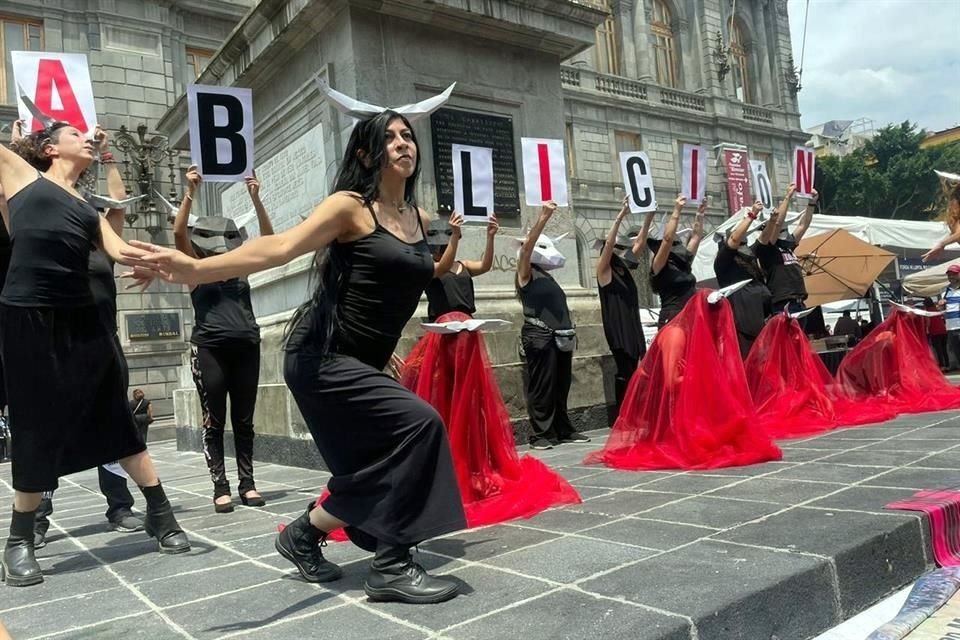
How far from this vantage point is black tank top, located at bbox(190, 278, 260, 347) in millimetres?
4934

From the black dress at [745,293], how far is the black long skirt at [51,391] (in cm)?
551

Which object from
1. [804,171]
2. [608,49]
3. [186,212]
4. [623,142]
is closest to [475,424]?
[186,212]

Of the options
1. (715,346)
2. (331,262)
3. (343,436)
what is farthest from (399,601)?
(715,346)

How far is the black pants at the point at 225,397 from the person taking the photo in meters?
4.98

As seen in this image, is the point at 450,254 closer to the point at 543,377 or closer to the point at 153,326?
the point at 543,377

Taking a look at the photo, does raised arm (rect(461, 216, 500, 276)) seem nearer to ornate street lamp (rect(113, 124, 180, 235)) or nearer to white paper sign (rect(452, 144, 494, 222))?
white paper sign (rect(452, 144, 494, 222))

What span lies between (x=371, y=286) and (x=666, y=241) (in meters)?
4.00

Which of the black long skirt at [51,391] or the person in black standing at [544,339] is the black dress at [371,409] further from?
the person in black standing at [544,339]

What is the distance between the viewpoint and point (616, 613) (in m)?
2.27

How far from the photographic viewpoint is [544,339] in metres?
6.66

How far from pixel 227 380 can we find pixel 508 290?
3155mm

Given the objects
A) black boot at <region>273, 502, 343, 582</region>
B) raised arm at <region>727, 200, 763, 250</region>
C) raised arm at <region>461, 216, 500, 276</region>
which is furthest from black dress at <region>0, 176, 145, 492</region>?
raised arm at <region>727, 200, 763, 250</region>

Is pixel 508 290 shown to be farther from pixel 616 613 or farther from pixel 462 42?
pixel 616 613

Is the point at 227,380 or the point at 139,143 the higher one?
the point at 139,143
